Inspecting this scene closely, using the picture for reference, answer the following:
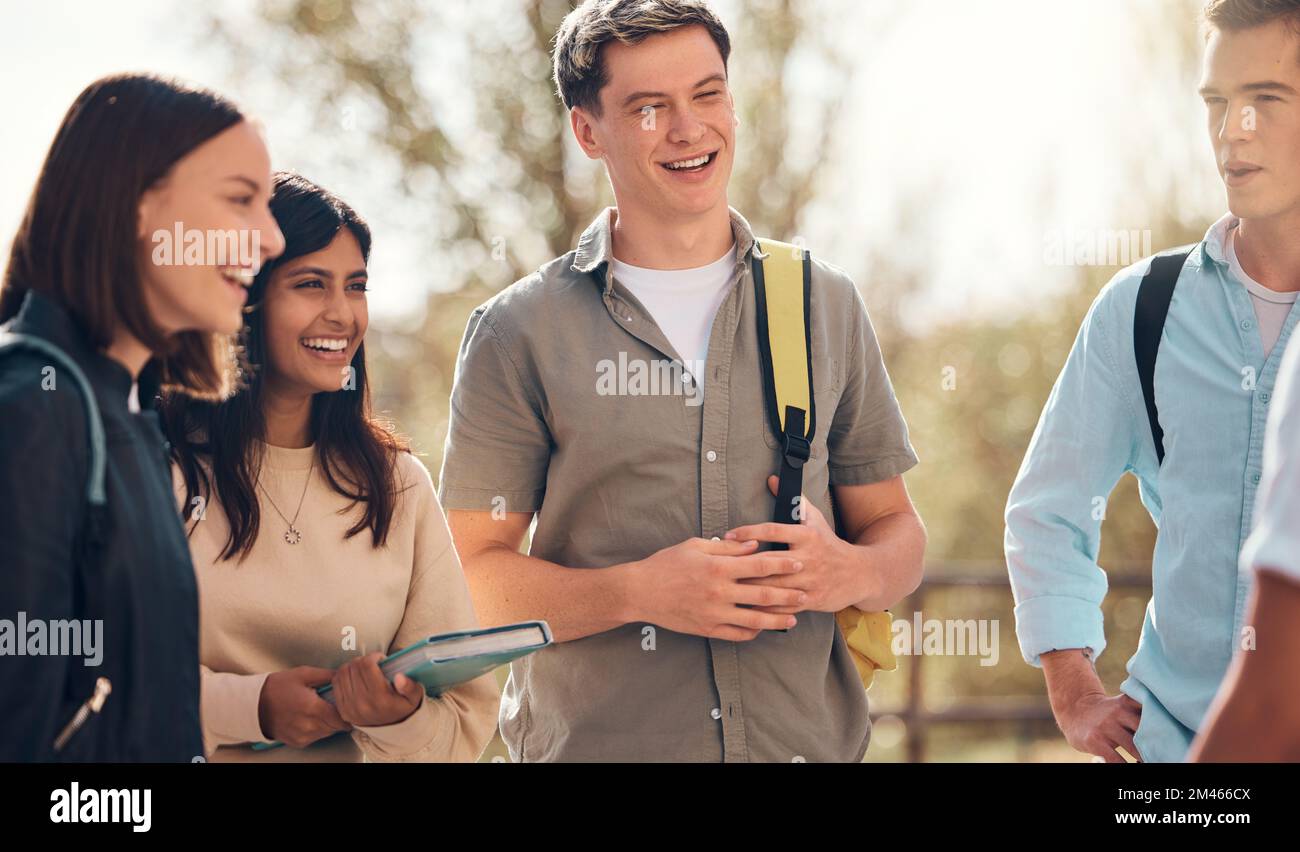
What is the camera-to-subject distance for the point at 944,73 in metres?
8.25

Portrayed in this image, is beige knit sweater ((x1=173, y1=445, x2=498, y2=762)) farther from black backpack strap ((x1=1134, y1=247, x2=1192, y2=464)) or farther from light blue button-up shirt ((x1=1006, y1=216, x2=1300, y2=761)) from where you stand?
black backpack strap ((x1=1134, y1=247, x2=1192, y2=464))

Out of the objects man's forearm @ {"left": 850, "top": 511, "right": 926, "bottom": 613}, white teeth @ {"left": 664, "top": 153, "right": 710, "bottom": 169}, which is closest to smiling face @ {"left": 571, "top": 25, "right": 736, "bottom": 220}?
white teeth @ {"left": 664, "top": 153, "right": 710, "bottom": 169}

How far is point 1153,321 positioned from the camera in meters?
2.54

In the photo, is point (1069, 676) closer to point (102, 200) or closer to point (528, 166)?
point (102, 200)

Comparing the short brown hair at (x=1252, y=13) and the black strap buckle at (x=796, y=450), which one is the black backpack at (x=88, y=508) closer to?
the black strap buckle at (x=796, y=450)

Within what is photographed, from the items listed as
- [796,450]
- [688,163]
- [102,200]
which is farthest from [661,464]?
[102,200]

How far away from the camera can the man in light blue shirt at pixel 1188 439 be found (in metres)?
2.38

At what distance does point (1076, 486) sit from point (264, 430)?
5.50 ft

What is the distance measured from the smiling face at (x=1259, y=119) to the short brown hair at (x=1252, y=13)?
1cm

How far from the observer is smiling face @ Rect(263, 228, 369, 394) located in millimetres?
2582

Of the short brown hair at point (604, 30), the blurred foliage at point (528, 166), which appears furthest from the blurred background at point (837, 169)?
the short brown hair at point (604, 30)

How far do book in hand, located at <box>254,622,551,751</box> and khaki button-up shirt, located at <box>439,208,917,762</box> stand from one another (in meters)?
0.37

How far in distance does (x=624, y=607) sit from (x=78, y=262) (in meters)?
1.12

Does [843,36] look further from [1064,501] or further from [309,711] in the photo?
[309,711]
